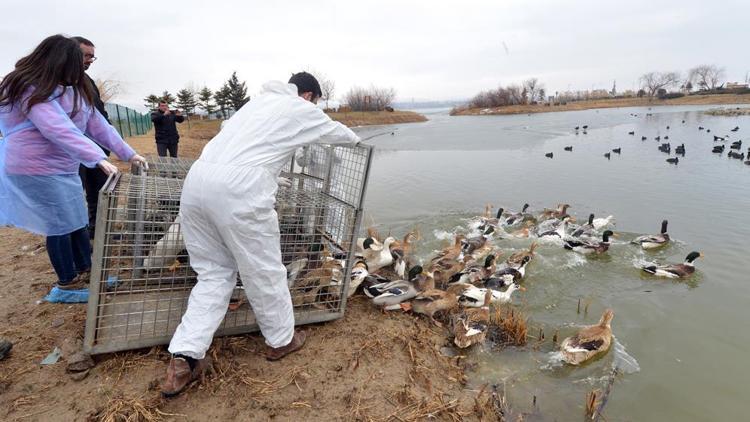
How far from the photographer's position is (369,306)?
4.62 meters

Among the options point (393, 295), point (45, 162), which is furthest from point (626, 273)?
point (45, 162)

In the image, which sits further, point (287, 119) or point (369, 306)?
point (369, 306)

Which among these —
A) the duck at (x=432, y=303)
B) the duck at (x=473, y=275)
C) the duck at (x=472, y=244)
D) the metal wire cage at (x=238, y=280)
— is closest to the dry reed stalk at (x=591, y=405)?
the duck at (x=432, y=303)

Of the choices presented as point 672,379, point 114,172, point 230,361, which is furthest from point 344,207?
point 672,379

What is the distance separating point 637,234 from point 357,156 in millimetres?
7837

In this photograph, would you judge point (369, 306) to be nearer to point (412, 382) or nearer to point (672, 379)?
point (412, 382)

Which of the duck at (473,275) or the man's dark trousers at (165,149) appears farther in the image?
the man's dark trousers at (165,149)

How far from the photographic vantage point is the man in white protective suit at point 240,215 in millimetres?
2678

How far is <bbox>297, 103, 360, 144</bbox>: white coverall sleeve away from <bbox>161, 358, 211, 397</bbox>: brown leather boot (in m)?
1.81

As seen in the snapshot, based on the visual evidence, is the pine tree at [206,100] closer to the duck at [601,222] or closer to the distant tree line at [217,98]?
the distant tree line at [217,98]

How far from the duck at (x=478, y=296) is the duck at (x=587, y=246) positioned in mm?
2632

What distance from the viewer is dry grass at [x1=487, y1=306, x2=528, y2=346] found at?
4.60 meters

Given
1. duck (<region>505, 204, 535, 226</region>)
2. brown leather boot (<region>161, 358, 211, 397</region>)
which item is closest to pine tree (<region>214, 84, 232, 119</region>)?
duck (<region>505, 204, 535, 226</region>)

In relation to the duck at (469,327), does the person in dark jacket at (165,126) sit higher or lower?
higher
